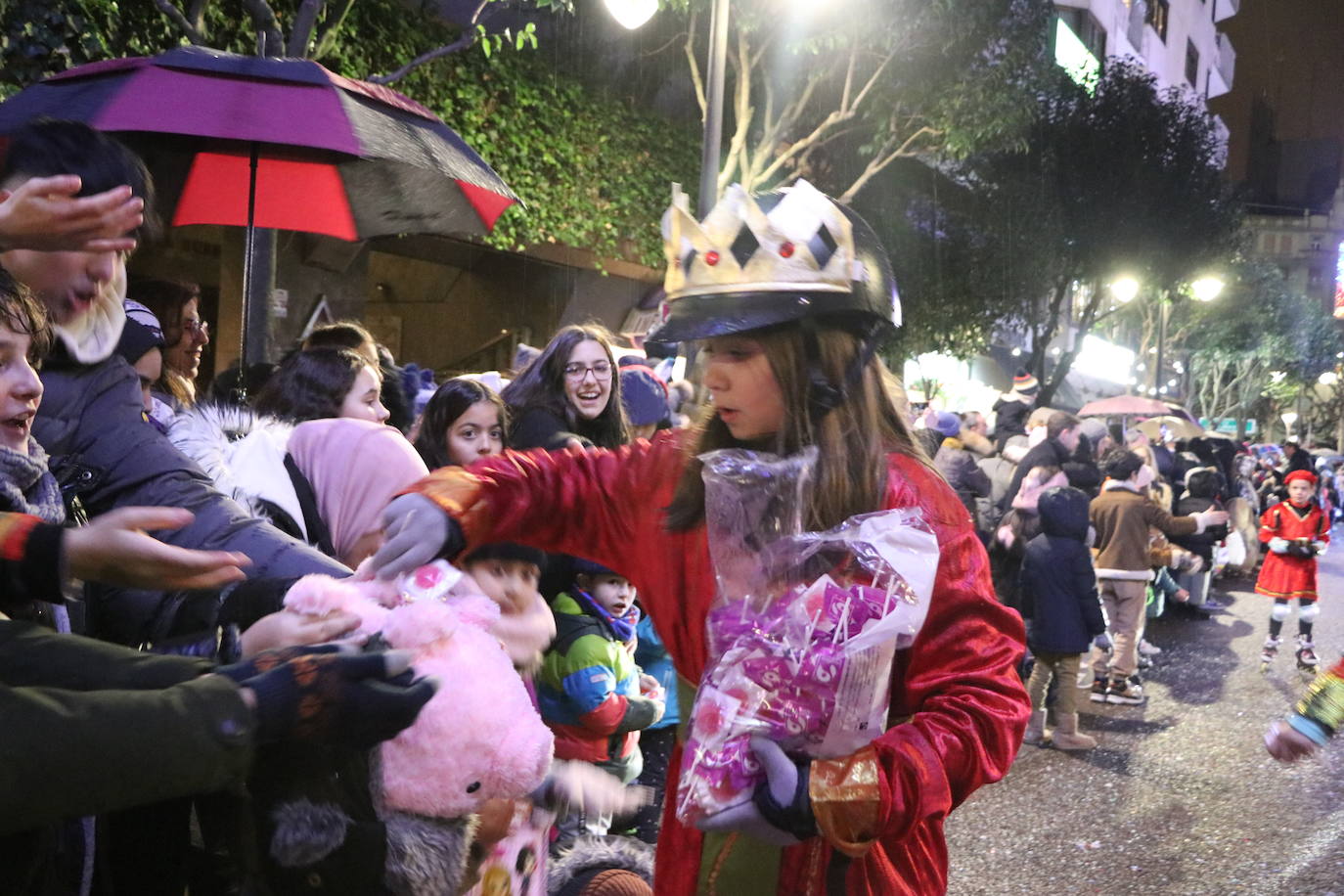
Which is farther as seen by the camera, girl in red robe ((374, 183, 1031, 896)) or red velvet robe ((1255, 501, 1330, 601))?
red velvet robe ((1255, 501, 1330, 601))

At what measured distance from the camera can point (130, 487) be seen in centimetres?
219

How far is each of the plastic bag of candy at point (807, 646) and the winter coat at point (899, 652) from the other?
0.08m

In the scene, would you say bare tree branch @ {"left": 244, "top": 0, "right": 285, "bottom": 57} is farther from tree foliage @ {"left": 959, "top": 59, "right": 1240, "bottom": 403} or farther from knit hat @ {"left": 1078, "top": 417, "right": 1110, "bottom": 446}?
Answer: tree foliage @ {"left": 959, "top": 59, "right": 1240, "bottom": 403}

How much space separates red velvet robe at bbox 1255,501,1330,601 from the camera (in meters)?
10.3

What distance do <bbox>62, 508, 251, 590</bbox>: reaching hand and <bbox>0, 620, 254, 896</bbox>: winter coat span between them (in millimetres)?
188

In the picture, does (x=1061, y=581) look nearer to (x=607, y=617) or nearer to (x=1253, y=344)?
(x=607, y=617)

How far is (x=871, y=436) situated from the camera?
6.61 feet

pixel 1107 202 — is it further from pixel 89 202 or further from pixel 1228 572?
pixel 89 202

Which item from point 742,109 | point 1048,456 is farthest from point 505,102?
point 1048,456

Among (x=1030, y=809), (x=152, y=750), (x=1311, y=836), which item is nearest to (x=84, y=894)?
(x=152, y=750)

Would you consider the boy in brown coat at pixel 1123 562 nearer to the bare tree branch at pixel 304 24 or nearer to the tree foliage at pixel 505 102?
the tree foliage at pixel 505 102

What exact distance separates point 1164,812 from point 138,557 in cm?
592

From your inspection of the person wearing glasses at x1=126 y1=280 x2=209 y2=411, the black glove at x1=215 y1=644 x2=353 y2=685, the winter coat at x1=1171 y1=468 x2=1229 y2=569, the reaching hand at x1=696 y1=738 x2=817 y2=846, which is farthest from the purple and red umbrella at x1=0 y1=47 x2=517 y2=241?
the winter coat at x1=1171 y1=468 x2=1229 y2=569

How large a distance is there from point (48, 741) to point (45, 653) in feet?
1.17
